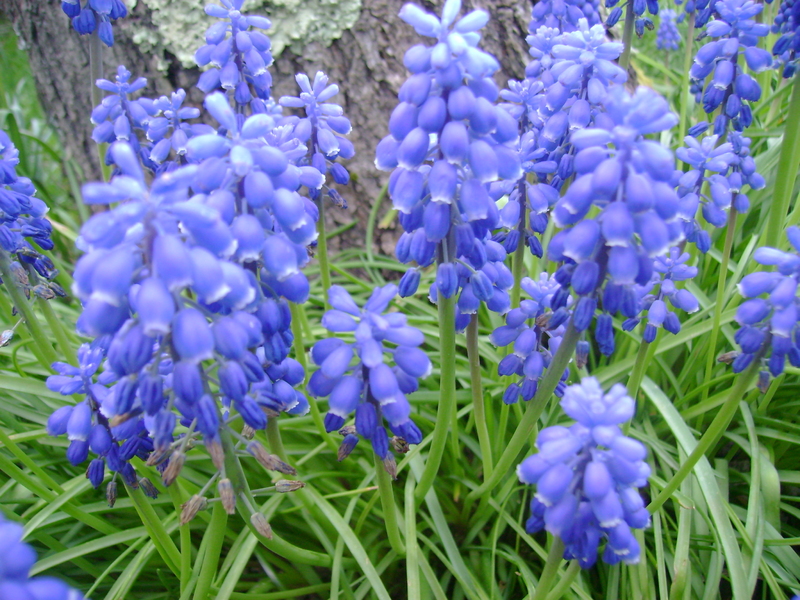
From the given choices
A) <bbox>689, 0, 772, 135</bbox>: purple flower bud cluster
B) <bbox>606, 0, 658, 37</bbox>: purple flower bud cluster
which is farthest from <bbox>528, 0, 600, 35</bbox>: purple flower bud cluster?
<bbox>689, 0, 772, 135</bbox>: purple flower bud cluster

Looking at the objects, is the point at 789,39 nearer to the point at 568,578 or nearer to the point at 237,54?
the point at 237,54

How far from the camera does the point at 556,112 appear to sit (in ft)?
9.59

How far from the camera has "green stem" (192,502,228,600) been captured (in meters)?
2.21

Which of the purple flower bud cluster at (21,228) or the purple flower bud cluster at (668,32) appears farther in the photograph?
the purple flower bud cluster at (668,32)

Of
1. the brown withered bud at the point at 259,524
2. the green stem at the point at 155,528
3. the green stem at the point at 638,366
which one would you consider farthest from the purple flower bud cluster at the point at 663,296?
the green stem at the point at 155,528

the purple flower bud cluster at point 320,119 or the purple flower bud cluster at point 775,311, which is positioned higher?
the purple flower bud cluster at point 320,119

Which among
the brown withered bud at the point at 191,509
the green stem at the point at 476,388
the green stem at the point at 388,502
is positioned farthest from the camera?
the green stem at the point at 476,388

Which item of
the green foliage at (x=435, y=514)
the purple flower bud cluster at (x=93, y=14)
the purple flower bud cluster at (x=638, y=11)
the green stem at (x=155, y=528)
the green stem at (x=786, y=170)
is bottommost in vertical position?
the green foliage at (x=435, y=514)

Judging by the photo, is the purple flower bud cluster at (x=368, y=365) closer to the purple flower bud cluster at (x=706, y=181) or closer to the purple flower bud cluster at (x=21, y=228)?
the purple flower bud cluster at (x=706, y=181)

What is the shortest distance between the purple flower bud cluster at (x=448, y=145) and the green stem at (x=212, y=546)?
115 centimetres

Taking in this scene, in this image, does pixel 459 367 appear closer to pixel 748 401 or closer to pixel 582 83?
pixel 748 401

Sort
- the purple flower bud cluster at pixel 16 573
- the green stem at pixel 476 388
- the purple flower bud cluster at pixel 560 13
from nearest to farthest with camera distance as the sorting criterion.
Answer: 1. the purple flower bud cluster at pixel 16 573
2. the green stem at pixel 476 388
3. the purple flower bud cluster at pixel 560 13

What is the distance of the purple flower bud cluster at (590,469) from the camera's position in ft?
5.52

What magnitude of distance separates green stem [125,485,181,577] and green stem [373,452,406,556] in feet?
3.09
